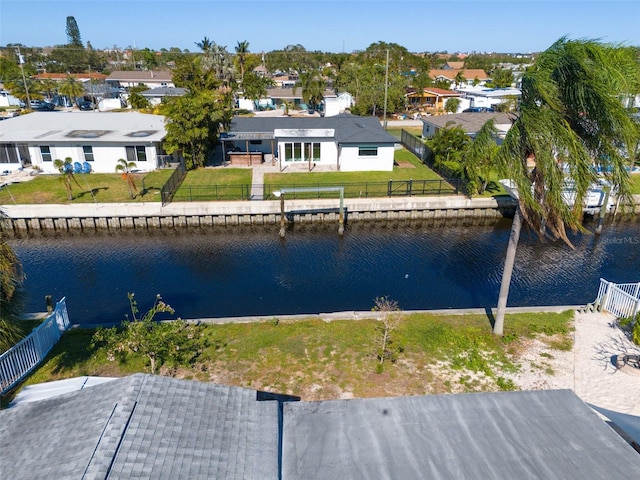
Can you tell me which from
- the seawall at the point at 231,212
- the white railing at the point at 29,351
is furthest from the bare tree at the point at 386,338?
the seawall at the point at 231,212

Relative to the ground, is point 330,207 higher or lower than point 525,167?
lower

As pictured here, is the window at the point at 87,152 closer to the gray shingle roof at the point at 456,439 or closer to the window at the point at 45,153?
the window at the point at 45,153

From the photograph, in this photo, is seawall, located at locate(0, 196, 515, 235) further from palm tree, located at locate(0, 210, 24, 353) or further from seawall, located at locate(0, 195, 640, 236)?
palm tree, located at locate(0, 210, 24, 353)

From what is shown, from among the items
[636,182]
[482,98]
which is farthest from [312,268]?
[482,98]

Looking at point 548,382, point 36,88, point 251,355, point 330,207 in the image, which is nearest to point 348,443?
point 251,355

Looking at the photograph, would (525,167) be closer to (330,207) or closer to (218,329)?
(218,329)

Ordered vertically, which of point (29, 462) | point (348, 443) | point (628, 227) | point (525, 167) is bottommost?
point (628, 227)
